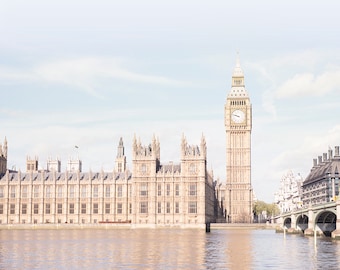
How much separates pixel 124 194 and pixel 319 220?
232ft

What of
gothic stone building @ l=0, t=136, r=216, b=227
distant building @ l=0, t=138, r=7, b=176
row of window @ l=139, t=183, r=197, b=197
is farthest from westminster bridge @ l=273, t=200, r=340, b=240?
distant building @ l=0, t=138, r=7, b=176

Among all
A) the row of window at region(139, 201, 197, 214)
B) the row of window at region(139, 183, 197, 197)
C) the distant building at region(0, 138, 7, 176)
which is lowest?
the row of window at region(139, 201, 197, 214)

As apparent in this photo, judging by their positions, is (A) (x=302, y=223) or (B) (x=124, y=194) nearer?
(A) (x=302, y=223)

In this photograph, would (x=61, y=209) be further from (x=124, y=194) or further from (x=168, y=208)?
(x=168, y=208)

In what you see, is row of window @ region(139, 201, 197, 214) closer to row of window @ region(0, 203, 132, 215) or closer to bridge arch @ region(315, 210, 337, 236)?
row of window @ region(0, 203, 132, 215)

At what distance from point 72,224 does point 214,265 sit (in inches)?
4683

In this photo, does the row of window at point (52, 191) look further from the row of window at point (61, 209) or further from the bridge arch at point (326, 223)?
the bridge arch at point (326, 223)

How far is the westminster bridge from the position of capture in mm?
96481

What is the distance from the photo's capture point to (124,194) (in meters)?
176

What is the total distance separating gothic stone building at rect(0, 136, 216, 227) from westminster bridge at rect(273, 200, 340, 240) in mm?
31382

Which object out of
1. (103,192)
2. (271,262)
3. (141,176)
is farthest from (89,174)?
(271,262)

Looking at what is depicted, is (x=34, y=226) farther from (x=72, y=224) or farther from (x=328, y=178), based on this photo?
(x=328, y=178)

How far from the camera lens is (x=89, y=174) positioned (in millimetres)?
180000

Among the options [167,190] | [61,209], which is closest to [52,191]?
[61,209]
